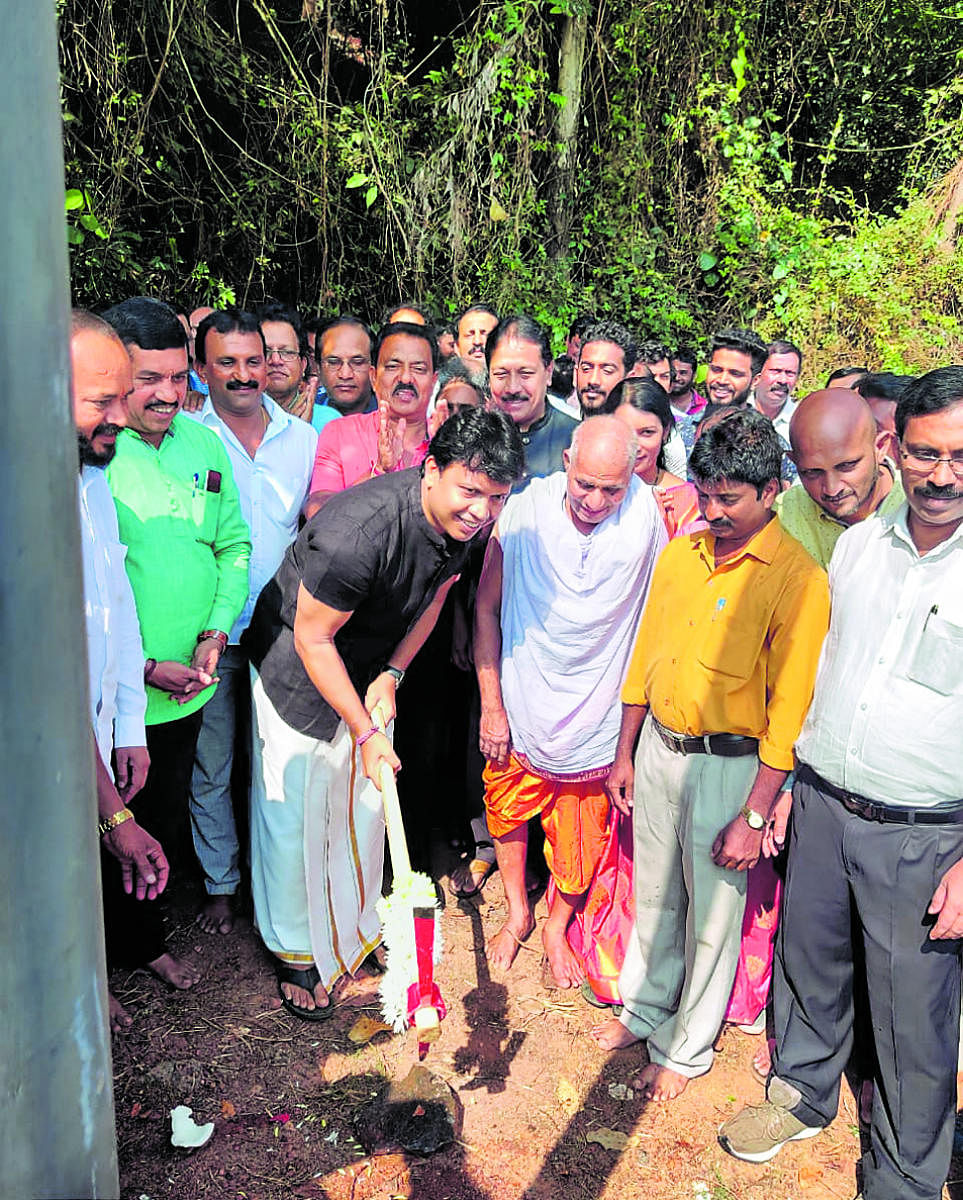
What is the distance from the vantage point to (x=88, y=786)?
796 mm

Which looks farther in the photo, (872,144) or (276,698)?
(872,144)

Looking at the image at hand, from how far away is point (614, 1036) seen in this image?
132 inches

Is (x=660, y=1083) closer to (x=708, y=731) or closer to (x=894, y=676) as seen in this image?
(x=708, y=731)

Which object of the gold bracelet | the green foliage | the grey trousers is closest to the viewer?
the gold bracelet

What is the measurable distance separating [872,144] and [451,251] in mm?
6109

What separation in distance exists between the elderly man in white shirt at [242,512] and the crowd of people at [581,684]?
12 millimetres

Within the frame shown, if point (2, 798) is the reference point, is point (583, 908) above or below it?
below

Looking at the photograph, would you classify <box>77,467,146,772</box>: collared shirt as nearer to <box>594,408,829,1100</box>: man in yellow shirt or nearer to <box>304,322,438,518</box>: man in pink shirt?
<box>304,322,438,518</box>: man in pink shirt

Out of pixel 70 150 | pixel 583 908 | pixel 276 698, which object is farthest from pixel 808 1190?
pixel 70 150

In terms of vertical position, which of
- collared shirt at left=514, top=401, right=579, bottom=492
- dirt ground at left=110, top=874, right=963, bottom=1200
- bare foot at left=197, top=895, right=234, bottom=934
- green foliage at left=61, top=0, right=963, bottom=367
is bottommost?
dirt ground at left=110, top=874, right=963, bottom=1200

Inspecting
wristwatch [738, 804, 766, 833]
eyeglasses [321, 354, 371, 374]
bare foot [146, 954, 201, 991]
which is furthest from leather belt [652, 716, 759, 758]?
eyeglasses [321, 354, 371, 374]

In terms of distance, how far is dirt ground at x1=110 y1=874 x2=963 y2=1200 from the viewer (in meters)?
2.78

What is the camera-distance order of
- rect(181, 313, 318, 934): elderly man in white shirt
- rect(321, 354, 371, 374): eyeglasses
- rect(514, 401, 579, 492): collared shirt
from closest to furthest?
rect(181, 313, 318, 934): elderly man in white shirt < rect(514, 401, 579, 492): collared shirt < rect(321, 354, 371, 374): eyeglasses

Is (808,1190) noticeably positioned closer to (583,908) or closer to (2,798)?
(583,908)
